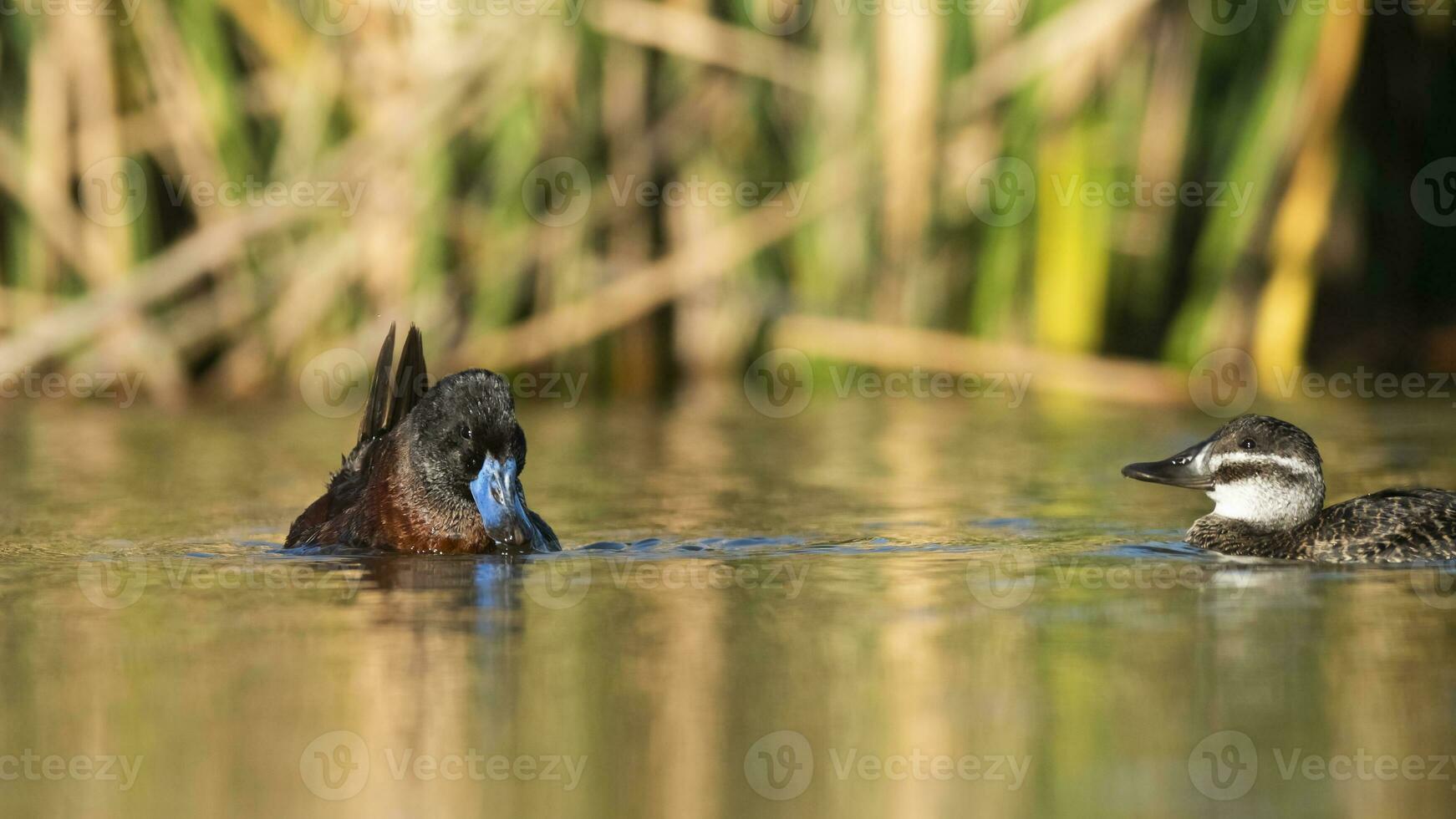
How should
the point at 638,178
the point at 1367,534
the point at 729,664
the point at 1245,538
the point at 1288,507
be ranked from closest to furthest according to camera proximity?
1. the point at 729,664
2. the point at 1367,534
3. the point at 1245,538
4. the point at 1288,507
5. the point at 638,178

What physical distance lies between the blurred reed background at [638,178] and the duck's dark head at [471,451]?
469cm

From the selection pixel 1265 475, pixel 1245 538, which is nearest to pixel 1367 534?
pixel 1245 538

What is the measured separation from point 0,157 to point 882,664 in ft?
28.5

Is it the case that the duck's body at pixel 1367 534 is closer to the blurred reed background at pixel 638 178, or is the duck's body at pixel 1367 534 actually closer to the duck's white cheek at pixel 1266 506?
the duck's white cheek at pixel 1266 506

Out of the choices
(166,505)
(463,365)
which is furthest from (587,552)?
(463,365)

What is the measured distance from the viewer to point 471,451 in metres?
Answer: 7.34

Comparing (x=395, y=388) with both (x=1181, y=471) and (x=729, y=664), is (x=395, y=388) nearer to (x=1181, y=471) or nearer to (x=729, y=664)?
(x=1181, y=471)

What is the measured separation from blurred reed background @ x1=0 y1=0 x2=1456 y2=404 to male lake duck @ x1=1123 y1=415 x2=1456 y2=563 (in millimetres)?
3969

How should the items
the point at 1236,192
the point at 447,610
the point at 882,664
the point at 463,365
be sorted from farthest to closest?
the point at 463,365 < the point at 1236,192 < the point at 447,610 < the point at 882,664

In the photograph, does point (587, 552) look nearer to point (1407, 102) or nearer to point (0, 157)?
point (0, 157)

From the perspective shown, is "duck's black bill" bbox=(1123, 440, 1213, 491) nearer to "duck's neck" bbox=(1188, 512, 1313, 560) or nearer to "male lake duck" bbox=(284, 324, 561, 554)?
"duck's neck" bbox=(1188, 512, 1313, 560)

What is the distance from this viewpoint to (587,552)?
24.4ft

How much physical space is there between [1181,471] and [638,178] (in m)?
5.42

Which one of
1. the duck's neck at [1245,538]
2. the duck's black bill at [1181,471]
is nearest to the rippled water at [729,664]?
the duck's neck at [1245,538]
